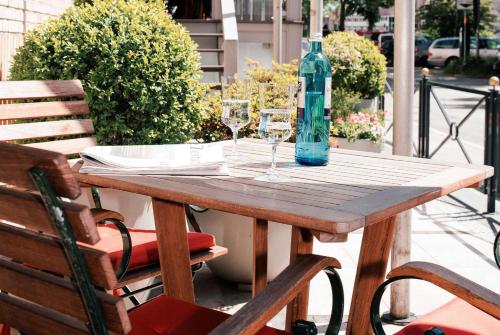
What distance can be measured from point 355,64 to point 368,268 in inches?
271

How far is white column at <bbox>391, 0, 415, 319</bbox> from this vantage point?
11.7ft

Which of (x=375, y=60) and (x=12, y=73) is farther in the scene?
(x=375, y=60)

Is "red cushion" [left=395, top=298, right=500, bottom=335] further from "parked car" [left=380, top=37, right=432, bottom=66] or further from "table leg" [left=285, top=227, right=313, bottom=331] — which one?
"parked car" [left=380, top=37, right=432, bottom=66]

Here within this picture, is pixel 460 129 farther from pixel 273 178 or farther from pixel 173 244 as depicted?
pixel 273 178

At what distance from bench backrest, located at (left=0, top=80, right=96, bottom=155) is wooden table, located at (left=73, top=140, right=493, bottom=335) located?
0.90m

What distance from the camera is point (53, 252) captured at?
1.64 meters

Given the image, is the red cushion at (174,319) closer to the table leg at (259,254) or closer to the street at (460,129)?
the table leg at (259,254)

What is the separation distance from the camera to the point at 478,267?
185 inches

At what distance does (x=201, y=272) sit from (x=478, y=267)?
1.71 m

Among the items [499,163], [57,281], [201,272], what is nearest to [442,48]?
[499,163]

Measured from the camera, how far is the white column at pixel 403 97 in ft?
11.7

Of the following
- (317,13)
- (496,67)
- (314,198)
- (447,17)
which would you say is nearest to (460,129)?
(317,13)

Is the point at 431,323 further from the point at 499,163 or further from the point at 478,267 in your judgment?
the point at 499,163

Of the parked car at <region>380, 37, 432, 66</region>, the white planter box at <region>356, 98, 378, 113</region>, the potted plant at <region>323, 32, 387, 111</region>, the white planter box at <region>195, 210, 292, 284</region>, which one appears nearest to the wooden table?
the white planter box at <region>195, 210, 292, 284</region>
